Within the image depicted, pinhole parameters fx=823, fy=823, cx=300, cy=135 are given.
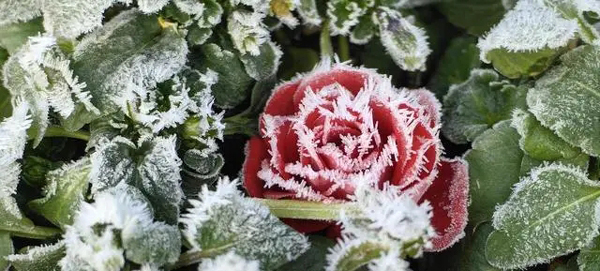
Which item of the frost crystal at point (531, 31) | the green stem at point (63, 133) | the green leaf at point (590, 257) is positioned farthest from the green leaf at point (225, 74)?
the green leaf at point (590, 257)

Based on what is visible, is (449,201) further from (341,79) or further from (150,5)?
(150,5)

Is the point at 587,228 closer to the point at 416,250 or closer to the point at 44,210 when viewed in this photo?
the point at 416,250

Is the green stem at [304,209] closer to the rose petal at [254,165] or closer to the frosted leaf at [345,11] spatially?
the rose petal at [254,165]

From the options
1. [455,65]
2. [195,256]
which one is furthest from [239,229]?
[455,65]

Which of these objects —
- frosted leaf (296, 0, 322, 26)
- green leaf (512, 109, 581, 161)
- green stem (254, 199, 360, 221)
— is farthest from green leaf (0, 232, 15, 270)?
green leaf (512, 109, 581, 161)

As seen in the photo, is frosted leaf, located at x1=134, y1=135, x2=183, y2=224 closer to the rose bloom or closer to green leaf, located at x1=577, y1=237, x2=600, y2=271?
the rose bloom
